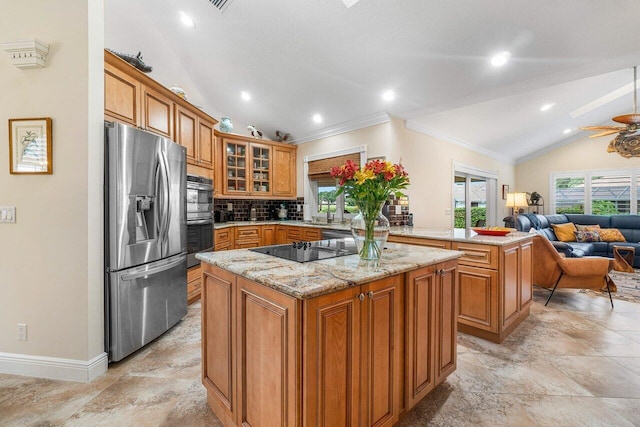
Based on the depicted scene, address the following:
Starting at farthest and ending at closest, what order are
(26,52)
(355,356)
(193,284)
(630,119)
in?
(630,119), (193,284), (26,52), (355,356)

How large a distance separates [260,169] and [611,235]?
701 cm

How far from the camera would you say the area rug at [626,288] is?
356 cm

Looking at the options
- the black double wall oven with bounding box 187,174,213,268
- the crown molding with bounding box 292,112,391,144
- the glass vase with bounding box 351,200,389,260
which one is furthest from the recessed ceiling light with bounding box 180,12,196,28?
the glass vase with bounding box 351,200,389,260

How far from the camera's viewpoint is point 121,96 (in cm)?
238

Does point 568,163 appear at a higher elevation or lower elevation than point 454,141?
lower

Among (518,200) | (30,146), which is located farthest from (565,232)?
(30,146)

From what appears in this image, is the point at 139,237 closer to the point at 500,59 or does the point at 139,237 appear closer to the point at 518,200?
the point at 500,59

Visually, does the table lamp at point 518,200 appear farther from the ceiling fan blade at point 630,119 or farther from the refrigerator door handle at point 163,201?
the refrigerator door handle at point 163,201

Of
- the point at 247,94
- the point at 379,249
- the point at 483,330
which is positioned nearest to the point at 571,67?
the point at 483,330

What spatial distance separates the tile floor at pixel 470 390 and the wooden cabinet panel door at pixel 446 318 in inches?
8.1

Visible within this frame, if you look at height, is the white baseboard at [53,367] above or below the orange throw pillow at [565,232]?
below

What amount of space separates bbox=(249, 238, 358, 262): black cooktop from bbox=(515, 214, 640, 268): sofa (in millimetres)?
4800

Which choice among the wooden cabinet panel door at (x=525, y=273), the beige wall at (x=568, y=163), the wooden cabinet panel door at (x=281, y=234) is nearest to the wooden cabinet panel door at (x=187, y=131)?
the wooden cabinet panel door at (x=281, y=234)

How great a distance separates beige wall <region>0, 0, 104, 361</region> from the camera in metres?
1.88
